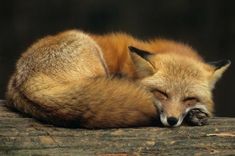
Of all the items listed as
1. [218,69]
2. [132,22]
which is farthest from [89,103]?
[132,22]

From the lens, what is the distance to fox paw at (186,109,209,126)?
3.97 meters

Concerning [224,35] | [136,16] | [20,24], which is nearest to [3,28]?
[20,24]

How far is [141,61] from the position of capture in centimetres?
439

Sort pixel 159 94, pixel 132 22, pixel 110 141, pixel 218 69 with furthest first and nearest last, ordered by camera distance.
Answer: pixel 132 22 < pixel 218 69 < pixel 159 94 < pixel 110 141

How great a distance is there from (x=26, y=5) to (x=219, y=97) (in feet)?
9.77

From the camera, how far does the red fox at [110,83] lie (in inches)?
148

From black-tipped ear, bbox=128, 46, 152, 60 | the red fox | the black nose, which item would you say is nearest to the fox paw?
the red fox

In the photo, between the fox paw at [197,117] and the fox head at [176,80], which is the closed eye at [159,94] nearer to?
the fox head at [176,80]

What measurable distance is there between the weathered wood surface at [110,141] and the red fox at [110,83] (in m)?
0.08

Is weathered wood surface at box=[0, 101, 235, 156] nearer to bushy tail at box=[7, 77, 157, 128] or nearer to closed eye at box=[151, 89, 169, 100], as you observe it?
bushy tail at box=[7, 77, 157, 128]

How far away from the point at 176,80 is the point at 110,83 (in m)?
0.52

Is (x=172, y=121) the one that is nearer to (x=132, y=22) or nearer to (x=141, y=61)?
(x=141, y=61)

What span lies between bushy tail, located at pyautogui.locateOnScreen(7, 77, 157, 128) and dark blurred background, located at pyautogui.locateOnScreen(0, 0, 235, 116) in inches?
194

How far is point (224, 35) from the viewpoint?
8.99 m
